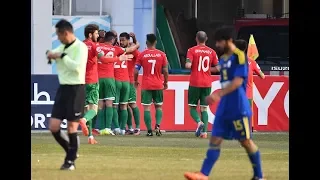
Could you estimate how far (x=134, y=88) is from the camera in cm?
2703

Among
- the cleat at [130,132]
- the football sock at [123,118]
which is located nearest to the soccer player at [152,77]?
the football sock at [123,118]

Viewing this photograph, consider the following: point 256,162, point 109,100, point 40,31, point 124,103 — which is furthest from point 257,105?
point 256,162

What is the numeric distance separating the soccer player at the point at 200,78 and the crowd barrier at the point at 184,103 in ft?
6.73

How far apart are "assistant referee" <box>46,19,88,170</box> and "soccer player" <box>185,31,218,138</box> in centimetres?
892

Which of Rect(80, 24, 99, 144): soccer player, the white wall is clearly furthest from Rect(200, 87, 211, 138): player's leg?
the white wall

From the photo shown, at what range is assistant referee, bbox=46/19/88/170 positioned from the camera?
651 inches

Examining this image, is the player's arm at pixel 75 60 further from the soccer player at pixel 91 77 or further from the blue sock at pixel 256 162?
the soccer player at pixel 91 77

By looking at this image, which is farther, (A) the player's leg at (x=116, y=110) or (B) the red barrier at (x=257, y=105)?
(B) the red barrier at (x=257, y=105)

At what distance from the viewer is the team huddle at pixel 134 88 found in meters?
14.9
